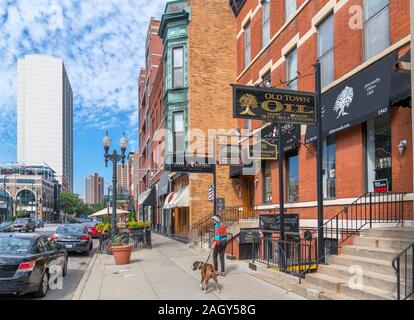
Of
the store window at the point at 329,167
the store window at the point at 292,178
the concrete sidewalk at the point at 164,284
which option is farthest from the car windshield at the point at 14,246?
the store window at the point at 292,178

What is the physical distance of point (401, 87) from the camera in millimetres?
9258

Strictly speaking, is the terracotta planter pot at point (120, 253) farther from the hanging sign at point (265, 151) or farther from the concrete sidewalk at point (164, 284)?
the hanging sign at point (265, 151)

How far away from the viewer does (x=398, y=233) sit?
28.5 feet

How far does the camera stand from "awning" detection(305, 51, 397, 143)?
997 cm

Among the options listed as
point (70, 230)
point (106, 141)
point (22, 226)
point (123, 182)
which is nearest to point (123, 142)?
point (106, 141)

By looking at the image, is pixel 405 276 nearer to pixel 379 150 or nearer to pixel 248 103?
pixel 379 150

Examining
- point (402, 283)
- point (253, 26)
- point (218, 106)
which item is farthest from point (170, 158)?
point (402, 283)

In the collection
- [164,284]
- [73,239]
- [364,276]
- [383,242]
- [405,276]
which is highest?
[383,242]

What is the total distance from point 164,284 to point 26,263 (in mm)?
3427

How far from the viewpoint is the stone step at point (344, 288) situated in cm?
719

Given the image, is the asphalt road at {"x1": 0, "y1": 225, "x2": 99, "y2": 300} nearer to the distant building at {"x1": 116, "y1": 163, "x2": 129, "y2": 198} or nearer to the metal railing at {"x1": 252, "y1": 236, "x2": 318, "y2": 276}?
the metal railing at {"x1": 252, "y1": 236, "x2": 318, "y2": 276}

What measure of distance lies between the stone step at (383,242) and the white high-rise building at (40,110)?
113255 millimetres

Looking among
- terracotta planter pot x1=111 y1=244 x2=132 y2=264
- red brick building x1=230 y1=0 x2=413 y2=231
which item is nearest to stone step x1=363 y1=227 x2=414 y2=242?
red brick building x1=230 y1=0 x2=413 y2=231
